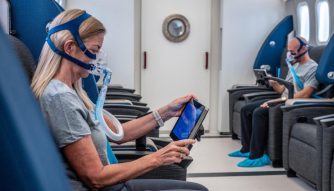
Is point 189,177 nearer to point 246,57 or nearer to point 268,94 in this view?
point 268,94

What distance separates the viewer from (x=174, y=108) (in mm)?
2150

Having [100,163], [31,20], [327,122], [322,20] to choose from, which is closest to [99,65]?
[100,163]

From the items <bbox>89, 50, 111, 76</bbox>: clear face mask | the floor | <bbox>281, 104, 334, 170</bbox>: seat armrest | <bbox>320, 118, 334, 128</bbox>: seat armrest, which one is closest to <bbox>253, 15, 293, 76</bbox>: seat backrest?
the floor

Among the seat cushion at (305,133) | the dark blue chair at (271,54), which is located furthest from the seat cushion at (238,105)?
the seat cushion at (305,133)

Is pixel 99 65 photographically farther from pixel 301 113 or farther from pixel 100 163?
pixel 301 113

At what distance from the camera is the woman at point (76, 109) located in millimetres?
1412

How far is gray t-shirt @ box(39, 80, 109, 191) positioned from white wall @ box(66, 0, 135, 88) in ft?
15.3

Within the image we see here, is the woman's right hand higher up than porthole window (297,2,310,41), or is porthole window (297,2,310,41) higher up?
porthole window (297,2,310,41)

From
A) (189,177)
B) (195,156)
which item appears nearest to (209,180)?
(189,177)

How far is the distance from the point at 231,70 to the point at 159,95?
3.70 feet

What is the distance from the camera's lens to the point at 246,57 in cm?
623

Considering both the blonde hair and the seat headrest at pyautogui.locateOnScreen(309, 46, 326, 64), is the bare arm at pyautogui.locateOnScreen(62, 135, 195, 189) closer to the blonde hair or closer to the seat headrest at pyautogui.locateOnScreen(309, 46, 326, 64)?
the blonde hair

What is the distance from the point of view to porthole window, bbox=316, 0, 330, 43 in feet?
17.3

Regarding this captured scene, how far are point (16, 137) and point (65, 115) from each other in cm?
117
